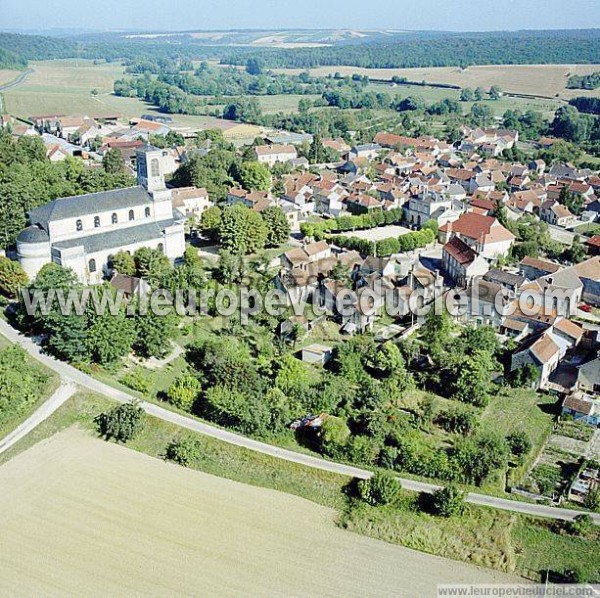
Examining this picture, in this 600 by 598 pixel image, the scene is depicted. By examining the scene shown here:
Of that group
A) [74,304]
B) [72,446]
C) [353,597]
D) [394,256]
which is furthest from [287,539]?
[394,256]

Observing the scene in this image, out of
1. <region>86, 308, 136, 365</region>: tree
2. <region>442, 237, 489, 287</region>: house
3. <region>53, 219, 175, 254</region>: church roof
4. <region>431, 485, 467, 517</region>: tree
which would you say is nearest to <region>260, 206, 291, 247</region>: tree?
<region>53, 219, 175, 254</region>: church roof

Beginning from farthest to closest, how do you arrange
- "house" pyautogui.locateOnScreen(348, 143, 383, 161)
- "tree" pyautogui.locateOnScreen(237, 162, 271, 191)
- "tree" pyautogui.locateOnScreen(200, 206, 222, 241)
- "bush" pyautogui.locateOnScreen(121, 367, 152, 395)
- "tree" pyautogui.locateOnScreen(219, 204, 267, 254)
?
"house" pyautogui.locateOnScreen(348, 143, 383, 161)
"tree" pyautogui.locateOnScreen(237, 162, 271, 191)
"tree" pyautogui.locateOnScreen(200, 206, 222, 241)
"tree" pyautogui.locateOnScreen(219, 204, 267, 254)
"bush" pyautogui.locateOnScreen(121, 367, 152, 395)

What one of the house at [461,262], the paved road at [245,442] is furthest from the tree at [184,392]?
the house at [461,262]

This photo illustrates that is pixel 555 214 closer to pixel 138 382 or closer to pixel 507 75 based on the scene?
pixel 138 382

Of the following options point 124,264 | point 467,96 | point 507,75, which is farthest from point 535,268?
point 507,75

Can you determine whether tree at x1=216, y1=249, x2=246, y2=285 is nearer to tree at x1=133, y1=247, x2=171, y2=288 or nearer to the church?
tree at x1=133, y1=247, x2=171, y2=288

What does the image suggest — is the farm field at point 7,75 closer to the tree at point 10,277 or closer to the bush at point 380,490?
the tree at point 10,277
